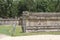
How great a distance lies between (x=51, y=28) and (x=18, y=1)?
55813mm

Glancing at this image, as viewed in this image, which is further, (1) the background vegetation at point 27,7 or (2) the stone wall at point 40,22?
(1) the background vegetation at point 27,7

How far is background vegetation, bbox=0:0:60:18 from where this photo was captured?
6506cm

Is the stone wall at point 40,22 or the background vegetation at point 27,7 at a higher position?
the stone wall at point 40,22

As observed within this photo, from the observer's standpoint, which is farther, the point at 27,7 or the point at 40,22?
the point at 27,7

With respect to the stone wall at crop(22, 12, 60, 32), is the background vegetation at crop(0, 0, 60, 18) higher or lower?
lower

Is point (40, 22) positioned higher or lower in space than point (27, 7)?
higher

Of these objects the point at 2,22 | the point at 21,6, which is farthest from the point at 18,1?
the point at 2,22

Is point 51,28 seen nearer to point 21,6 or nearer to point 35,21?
point 35,21

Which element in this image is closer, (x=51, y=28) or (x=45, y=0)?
(x=51, y=28)

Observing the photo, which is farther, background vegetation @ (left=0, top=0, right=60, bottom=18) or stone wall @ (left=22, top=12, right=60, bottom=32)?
background vegetation @ (left=0, top=0, right=60, bottom=18)

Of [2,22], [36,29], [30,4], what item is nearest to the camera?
[36,29]

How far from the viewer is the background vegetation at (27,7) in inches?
A: 2562

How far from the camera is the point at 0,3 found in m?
Answer: 65.8

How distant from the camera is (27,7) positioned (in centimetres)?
7106
